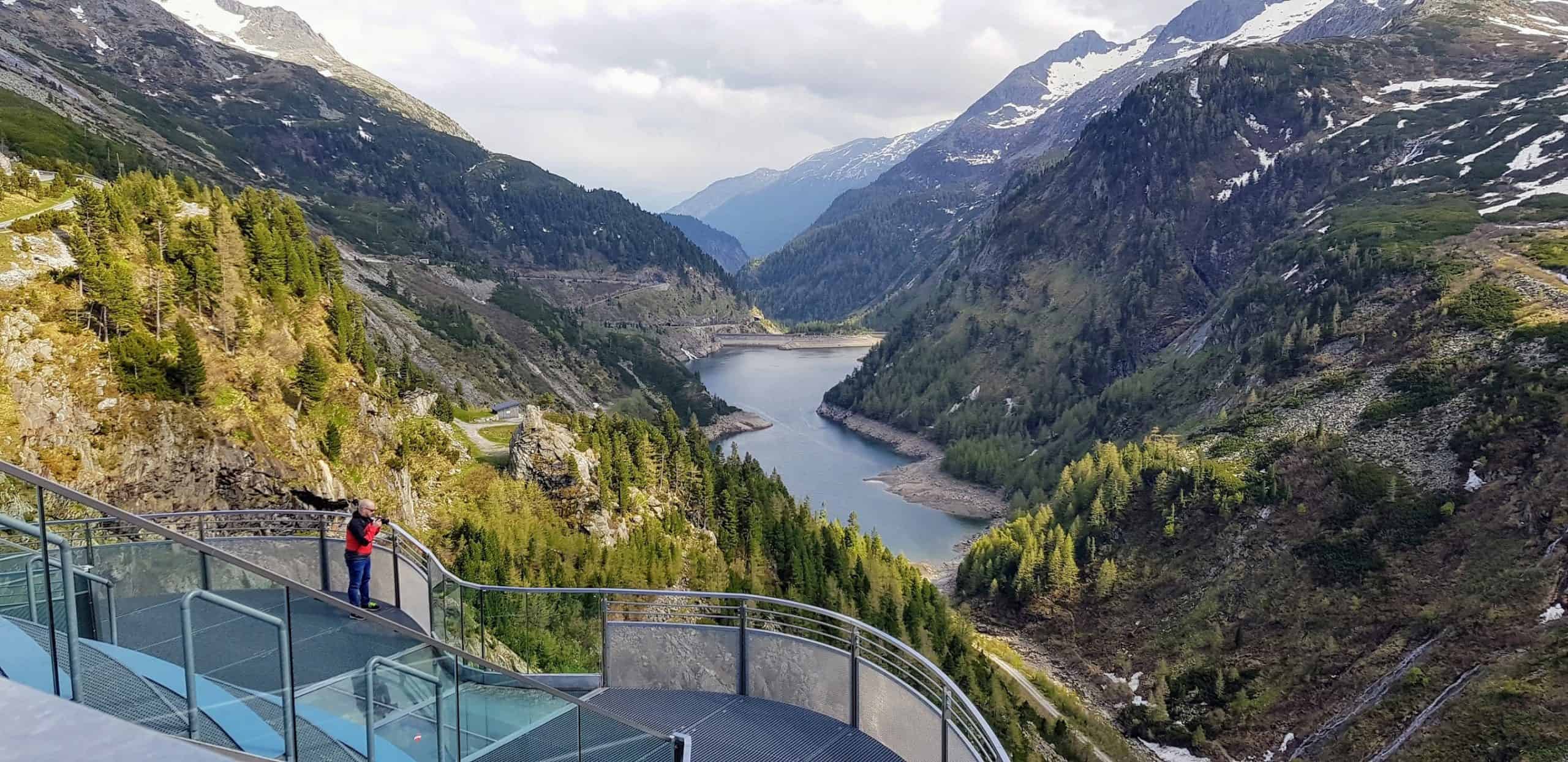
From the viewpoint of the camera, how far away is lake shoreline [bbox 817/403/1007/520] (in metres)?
→ 105

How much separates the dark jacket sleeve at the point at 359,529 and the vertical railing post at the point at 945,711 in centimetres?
918

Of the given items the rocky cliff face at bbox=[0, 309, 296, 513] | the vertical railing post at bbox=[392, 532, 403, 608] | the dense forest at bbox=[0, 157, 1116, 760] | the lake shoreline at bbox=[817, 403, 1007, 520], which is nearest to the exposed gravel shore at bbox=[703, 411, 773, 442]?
the lake shoreline at bbox=[817, 403, 1007, 520]

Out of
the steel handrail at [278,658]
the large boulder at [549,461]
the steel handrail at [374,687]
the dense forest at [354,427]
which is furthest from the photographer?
the large boulder at [549,461]

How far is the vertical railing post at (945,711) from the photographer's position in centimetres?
944

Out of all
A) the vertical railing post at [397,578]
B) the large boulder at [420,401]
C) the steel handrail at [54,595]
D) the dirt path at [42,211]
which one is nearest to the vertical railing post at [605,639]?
the vertical railing post at [397,578]

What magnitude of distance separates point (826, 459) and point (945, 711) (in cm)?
11742

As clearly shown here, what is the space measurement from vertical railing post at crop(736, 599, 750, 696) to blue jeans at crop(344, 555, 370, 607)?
6261 millimetres

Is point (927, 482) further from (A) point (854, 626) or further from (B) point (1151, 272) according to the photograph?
(A) point (854, 626)

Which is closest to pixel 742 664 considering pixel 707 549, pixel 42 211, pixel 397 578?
pixel 397 578

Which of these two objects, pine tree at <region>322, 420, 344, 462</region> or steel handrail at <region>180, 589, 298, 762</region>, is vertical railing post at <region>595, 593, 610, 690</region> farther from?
pine tree at <region>322, 420, 344, 462</region>

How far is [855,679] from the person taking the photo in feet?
35.8

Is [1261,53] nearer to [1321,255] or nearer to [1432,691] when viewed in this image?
[1321,255]

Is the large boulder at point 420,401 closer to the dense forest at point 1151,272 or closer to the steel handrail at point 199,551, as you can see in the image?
the steel handrail at point 199,551

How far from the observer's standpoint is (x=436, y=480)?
43.5m
